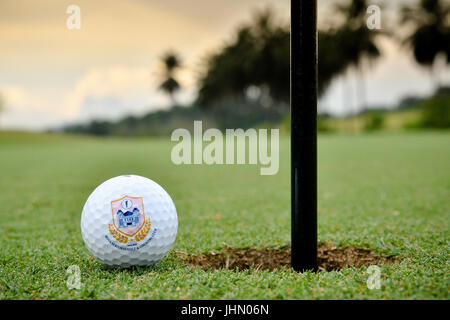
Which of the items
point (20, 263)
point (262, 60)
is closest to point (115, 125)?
point (262, 60)

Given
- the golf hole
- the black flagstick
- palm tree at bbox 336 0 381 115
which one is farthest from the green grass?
palm tree at bbox 336 0 381 115

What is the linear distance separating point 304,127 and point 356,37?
5024 centimetres

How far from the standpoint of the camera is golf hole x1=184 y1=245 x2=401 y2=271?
8.46 feet

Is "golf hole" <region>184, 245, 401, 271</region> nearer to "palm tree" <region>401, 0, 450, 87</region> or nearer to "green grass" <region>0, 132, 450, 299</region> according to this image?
"green grass" <region>0, 132, 450, 299</region>

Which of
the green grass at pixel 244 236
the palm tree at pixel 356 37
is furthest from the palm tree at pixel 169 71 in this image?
the green grass at pixel 244 236

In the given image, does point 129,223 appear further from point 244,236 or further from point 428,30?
point 428,30

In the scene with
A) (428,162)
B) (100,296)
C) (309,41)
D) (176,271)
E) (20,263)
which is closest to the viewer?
(100,296)

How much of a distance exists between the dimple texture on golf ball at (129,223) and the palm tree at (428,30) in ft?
172

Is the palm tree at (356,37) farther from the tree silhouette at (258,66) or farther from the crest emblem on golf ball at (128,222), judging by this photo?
the crest emblem on golf ball at (128,222)

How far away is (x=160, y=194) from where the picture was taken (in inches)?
102

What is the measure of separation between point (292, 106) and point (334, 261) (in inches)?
45.3

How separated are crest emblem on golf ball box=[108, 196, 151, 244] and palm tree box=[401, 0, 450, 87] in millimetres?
52566

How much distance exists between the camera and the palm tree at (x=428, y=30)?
1869 inches
